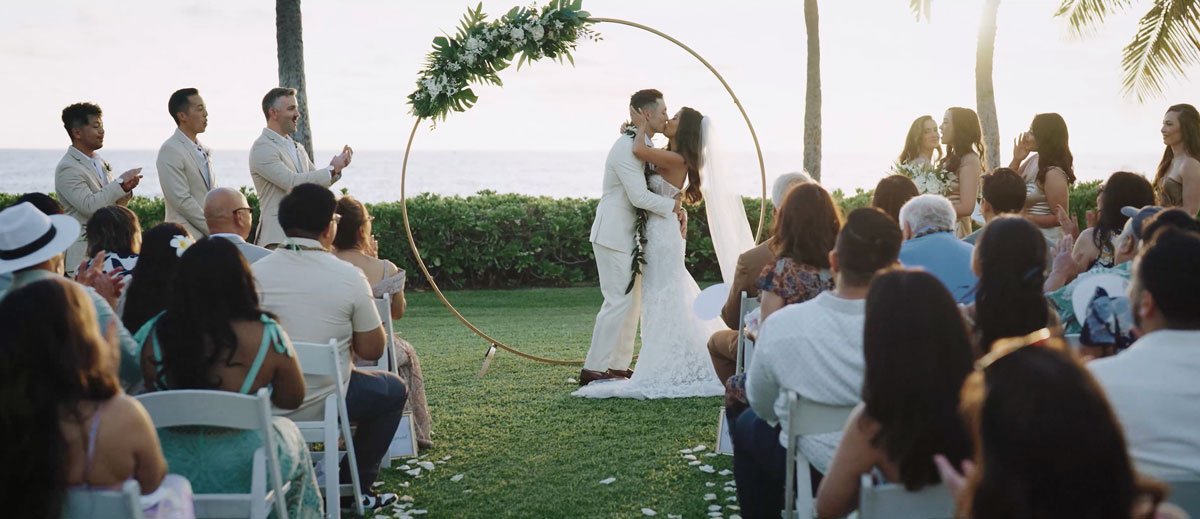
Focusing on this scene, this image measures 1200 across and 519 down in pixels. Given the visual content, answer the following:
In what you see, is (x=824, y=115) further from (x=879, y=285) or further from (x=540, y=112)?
(x=879, y=285)

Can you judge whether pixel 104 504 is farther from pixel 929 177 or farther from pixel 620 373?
pixel 929 177

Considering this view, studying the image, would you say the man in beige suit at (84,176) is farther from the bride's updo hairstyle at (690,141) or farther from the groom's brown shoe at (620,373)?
the bride's updo hairstyle at (690,141)

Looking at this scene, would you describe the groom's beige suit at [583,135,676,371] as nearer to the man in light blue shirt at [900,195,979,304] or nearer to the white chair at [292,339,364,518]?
the man in light blue shirt at [900,195,979,304]

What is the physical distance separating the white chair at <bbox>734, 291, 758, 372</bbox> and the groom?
2.09 m

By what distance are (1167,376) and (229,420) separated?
8.24 ft

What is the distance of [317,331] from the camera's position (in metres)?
4.44

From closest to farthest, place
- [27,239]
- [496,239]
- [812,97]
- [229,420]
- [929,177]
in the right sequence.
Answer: [229,420] < [27,239] < [929,177] < [496,239] < [812,97]

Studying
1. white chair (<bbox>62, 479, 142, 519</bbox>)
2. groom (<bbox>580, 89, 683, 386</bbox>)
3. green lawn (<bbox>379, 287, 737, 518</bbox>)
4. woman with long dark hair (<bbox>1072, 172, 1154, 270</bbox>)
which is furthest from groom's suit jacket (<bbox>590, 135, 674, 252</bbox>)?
white chair (<bbox>62, 479, 142, 519</bbox>)

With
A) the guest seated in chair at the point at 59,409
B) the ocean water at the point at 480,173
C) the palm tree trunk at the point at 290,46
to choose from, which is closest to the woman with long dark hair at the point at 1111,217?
the guest seated in chair at the point at 59,409

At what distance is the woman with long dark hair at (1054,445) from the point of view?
1.86m

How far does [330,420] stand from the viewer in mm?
4207

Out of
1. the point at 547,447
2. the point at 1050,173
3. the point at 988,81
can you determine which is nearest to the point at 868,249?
the point at 547,447

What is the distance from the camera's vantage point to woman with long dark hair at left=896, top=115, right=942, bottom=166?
7301 mm

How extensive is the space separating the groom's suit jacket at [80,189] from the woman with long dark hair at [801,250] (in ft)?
13.9
